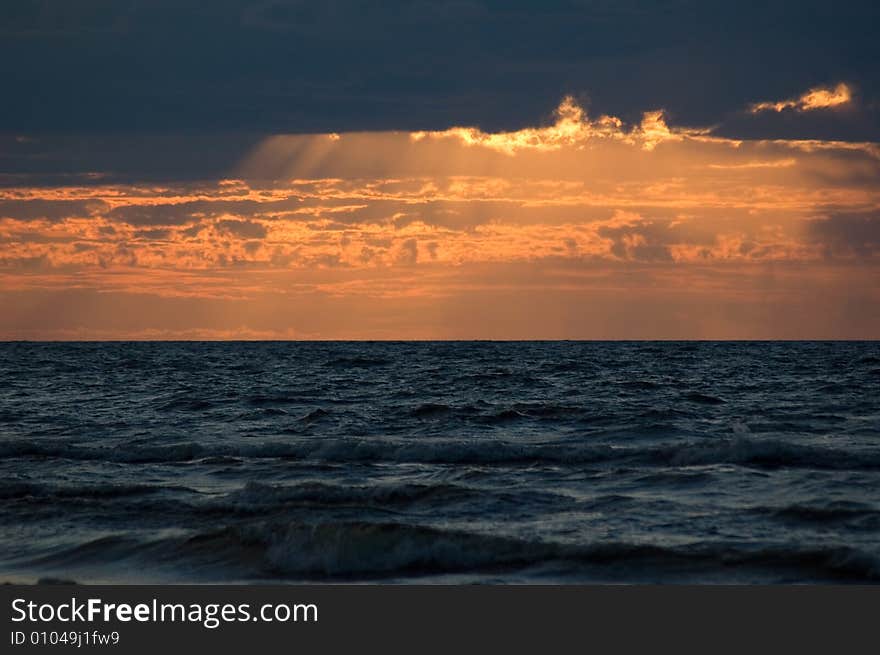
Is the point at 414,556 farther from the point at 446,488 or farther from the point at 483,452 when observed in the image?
the point at 483,452

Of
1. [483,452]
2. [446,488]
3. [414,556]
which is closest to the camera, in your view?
[414,556]

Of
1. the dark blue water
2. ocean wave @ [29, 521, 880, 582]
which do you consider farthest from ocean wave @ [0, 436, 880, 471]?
ocean wave @ [29, 521, 880, 582]

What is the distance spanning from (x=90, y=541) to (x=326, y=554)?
3.99 metres

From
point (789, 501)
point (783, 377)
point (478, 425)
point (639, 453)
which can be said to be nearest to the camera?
point (789, 501)

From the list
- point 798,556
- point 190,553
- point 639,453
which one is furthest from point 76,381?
point 798,556

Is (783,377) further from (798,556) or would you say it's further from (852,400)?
(798,556)

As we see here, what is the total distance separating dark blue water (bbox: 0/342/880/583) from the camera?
645 inches

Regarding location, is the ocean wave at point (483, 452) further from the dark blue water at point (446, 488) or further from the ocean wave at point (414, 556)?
the ocean wave at point (414, 556)

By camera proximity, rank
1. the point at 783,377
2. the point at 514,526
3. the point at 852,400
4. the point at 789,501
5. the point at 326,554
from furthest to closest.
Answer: the point at 783,377
the point at 852,400
the point at 789,501
the point at 514,526
the point at 326,554

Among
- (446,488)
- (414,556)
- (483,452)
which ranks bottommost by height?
(414,556)

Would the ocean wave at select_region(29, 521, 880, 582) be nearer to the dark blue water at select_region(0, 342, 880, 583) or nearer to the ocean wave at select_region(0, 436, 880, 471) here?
the dark blue water at select_region(0, 342, 880, 583)

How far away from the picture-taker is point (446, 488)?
71.2 feet

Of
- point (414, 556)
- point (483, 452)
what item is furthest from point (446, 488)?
point (483, 452)

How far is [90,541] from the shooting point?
17953mm
